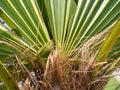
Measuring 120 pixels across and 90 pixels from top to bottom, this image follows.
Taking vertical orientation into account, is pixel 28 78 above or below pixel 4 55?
below

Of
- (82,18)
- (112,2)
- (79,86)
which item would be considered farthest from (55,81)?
(112,2)

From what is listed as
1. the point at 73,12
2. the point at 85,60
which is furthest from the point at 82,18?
the point at 85,60

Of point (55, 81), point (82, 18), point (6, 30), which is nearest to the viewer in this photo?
point (55, 81)

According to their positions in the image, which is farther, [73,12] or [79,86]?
[73,12]

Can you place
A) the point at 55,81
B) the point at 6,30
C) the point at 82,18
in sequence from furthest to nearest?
1. the point at 82,18
2. the point at 6,30
3. the point at 55,81

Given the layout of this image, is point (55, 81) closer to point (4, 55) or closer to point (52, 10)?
point (4, 55)

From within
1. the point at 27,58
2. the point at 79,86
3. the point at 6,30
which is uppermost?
the point at 6,30
